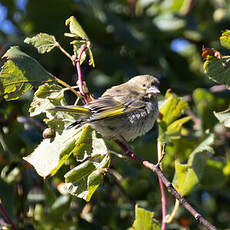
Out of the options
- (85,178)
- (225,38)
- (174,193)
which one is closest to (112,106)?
(85,178)

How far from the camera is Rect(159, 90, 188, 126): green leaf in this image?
3.37 meters

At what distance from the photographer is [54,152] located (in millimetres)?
2559

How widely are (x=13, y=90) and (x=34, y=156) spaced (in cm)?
43

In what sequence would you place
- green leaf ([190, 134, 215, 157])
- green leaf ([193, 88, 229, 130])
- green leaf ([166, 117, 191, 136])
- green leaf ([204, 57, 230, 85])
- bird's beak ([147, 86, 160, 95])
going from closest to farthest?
green leaf ([204, 57, 230, 85]) → green leaf ([190, 134, 215, 157]) → green leaf ([166, 117, 191, 136]) → green leaf ([193, 88, 229, 130]) → bird's beak ([147, 86, 160, 95])

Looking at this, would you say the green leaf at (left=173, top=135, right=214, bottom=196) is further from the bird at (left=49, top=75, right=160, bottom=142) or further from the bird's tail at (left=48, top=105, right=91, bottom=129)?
the bird's tail at (left=48, top=105, right=91, bottom=129)

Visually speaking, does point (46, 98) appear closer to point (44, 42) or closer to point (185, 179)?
point (44, 42)

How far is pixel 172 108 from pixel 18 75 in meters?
1.21

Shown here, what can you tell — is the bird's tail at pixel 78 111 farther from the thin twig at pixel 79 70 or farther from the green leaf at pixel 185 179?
the green leaf at pixel 185 179

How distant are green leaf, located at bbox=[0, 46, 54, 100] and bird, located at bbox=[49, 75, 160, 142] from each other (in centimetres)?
27

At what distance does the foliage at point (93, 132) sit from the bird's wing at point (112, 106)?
0.83 feet

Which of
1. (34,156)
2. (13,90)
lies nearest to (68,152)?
(34,156)

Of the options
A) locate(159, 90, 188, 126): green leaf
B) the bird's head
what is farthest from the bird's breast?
the bird's head

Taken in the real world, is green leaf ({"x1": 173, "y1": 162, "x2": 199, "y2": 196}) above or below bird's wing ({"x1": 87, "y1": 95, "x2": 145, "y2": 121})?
below

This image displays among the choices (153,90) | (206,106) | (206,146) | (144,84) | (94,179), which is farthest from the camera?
(144,84)
